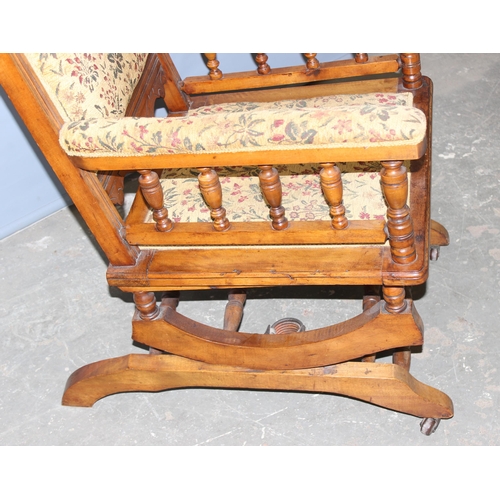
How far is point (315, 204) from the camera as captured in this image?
1775 mm

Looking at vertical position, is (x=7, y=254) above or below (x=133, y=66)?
below

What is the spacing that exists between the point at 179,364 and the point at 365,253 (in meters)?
0.64

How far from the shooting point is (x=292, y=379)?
6.48 ft

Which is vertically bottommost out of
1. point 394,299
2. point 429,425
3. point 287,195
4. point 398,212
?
point 429,425

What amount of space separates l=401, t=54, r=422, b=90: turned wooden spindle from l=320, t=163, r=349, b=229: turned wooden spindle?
623 millimetres

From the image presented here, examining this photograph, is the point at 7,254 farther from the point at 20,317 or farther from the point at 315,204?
the point at 315,204

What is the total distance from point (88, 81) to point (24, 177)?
1186 mm

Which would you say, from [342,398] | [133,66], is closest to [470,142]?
[342,398]

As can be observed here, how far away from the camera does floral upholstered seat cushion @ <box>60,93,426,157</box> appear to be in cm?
139

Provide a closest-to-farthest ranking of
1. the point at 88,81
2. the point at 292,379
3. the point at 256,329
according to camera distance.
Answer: the point at 88,81 < the point at 292,379 < the point at 256,329

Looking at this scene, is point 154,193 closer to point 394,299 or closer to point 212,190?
point 212,190

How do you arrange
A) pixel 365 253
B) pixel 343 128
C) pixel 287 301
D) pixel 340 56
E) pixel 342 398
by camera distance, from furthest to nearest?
pixel 340 56, pixel 287 301, pixel 342 398, pixel 365 253, pixel 343 128

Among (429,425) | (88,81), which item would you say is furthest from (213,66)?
(429,425)

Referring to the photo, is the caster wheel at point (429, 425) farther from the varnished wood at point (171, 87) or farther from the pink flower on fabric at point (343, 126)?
the varnished wood at point (171, 87)
